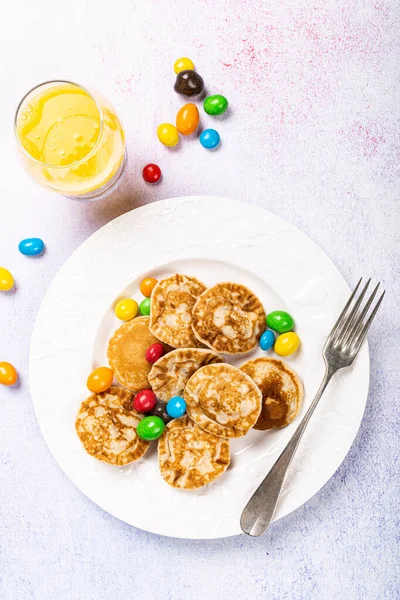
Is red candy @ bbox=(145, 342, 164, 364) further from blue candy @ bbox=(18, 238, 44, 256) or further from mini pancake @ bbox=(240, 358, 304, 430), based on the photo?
blue candy @ bbox=(18, 238, 44, 256)

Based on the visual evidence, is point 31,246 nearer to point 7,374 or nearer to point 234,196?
point 7,374

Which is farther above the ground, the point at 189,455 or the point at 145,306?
the point at 145,306

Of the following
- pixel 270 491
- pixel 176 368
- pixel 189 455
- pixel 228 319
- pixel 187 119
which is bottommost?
pixel 270 491

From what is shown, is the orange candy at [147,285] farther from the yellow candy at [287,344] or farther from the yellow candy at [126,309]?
the yellow candy at [287,344]

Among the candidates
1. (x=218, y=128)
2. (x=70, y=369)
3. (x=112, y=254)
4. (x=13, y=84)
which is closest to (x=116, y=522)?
(x=70, y=369)

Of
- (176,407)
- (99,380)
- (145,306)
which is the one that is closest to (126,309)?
(145,306)

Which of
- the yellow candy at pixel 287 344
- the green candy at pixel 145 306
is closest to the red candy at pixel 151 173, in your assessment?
the green candy at pixel 145 306

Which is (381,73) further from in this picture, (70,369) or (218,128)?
(70,369)

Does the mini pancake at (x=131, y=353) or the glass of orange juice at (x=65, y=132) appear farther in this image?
the mini pancake at (x=131, y=353)
